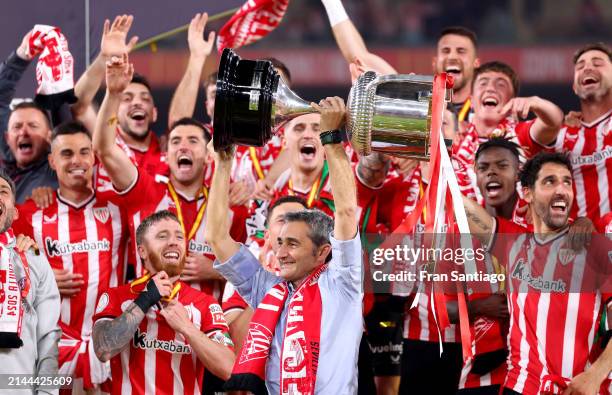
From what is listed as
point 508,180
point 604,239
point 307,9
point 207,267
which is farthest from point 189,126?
point 307,9

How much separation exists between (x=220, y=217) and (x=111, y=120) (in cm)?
103

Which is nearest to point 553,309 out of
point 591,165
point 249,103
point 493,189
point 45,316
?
point 493,189

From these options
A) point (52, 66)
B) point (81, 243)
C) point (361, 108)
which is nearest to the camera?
point (361, 108)

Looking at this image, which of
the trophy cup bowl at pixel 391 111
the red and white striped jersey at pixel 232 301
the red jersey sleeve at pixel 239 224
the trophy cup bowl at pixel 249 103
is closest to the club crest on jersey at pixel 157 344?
the red and white striped jersey at pixel 232 301

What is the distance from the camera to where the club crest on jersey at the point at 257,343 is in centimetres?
396

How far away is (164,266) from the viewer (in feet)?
15.0

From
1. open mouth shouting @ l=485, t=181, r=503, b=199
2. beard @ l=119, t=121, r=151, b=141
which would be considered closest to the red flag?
beard @ l=119, t=121, r=151, b=141

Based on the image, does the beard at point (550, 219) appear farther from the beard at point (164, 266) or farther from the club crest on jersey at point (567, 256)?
the beard at point (164, 266)

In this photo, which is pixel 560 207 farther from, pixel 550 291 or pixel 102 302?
pixel 102 302

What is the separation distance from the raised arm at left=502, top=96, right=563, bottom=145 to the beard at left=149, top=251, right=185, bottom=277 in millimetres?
1496

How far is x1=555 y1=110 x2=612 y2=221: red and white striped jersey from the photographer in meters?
5.07

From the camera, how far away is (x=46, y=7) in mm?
5922

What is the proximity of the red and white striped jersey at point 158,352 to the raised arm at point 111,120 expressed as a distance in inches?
25.7

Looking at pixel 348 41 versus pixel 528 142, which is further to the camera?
pixel 348 41
